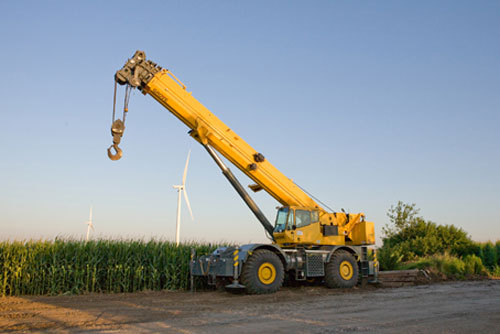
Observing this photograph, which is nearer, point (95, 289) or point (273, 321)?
point (273, 321)

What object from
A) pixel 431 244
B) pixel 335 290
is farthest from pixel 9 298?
pixel 431 244

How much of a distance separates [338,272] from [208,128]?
23.5 ft

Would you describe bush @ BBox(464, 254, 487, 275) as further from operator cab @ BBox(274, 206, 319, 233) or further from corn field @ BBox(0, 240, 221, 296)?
corn field @ BBox(0, 240, 221, 296)

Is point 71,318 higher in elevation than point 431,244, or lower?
lower

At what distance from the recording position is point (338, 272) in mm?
16156

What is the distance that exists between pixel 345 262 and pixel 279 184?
3.91 meters

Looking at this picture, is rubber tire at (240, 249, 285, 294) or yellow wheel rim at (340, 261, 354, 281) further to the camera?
yellow wheel rim at (340, 261, 354, 281)

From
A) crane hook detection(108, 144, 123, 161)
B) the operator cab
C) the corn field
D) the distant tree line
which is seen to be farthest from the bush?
crane hook detection(108, 144, 123, 161)

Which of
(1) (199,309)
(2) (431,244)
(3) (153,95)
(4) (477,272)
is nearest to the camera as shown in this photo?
(1) (199,309)

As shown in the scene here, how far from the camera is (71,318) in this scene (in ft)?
31.5

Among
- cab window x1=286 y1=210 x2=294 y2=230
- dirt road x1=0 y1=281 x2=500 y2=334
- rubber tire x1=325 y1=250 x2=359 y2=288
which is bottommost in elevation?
dirt road x1=0 y1=281 x2=500 y2=334

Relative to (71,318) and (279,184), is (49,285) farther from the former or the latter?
(279,184)

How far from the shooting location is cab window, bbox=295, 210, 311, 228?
15.8 meters

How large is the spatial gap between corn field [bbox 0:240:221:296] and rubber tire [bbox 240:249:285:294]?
13.7 feet
